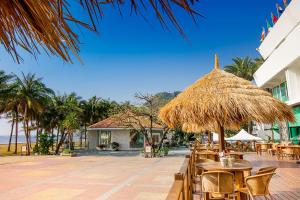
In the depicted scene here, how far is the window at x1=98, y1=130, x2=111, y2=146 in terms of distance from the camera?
34.0 m

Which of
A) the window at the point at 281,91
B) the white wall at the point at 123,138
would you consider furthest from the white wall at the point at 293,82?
the white wall at the point at 123,138

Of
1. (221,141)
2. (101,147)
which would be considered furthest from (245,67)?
(221,141)

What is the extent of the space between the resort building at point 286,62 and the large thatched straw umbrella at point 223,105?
41.2ft

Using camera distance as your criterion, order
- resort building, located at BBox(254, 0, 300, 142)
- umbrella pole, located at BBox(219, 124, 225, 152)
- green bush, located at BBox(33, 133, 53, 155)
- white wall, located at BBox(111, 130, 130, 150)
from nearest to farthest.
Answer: umbrella pole, located at BBox(219, 124, 225, 152) < resort building, located at BBox(254, 0, 300, 142) < green bush, located at BBox(33, 133, 53, 155) < white wall, located at BBox(111, 130, 130, 150)

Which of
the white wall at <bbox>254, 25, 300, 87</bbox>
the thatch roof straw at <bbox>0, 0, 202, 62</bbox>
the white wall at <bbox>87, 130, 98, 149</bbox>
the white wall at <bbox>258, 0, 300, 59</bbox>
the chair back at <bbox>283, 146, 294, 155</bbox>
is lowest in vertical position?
the chair back at <bbox>283, 146, 294, 155</bbox>

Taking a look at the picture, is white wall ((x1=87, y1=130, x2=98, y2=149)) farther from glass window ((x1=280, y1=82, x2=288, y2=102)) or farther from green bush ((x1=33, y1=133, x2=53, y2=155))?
glass window ((x1=280, y1=82, x2=288, y2=102))

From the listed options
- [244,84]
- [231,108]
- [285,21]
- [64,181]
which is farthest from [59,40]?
[285,21]

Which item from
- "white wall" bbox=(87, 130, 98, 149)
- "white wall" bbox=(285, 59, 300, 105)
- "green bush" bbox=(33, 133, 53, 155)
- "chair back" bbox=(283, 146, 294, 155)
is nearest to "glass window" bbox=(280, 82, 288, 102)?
"white wall" bbox=(285, 59, 300, 105)

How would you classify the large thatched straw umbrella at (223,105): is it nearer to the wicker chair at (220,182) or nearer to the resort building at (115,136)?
the wicker chair at (220,182)

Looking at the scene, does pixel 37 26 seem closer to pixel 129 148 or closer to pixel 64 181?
pixel 64 181

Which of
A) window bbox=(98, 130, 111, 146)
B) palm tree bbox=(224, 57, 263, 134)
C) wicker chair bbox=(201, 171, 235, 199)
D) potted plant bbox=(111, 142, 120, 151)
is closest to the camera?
wicker chair bbox=(201, 171, 235, 199)

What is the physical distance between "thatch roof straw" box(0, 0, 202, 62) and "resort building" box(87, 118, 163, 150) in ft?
99.1

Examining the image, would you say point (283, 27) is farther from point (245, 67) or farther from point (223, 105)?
point (223, 105)

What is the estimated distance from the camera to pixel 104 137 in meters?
34.4
